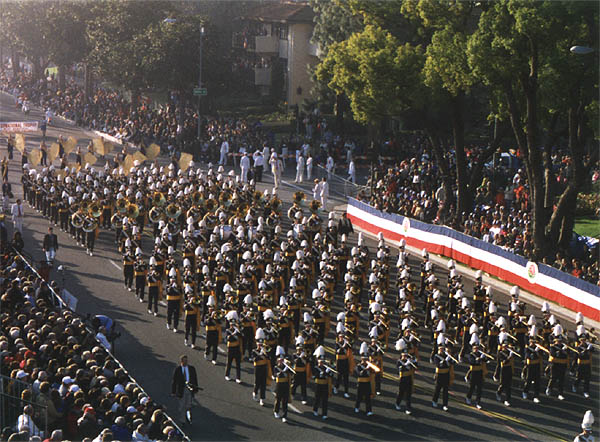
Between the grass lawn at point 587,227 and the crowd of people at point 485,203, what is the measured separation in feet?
6.67

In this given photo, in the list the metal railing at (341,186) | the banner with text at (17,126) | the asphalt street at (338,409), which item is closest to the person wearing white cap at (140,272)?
the asphalt street at (338,409)

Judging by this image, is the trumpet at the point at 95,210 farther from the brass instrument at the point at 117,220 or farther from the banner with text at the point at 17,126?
the banner with text at the point at 17,126

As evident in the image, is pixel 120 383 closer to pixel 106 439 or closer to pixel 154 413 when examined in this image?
pixel 154 413

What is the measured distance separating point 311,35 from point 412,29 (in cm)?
2186

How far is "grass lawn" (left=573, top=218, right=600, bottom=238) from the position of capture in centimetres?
3482

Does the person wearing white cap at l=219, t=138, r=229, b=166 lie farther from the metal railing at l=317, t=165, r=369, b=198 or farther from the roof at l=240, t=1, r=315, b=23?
the roof at l=240, t=1, r=315, b=23

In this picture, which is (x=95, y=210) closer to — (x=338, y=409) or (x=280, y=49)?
(x=338, y=409)

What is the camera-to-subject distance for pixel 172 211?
3288 cm

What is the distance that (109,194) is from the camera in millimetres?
34594

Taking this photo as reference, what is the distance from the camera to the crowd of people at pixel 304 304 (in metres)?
20.5

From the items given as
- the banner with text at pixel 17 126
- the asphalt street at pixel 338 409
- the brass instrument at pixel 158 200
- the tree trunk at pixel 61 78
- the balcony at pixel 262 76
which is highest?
the balcony at pixel 262 76

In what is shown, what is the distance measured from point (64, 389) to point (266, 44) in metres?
45.1

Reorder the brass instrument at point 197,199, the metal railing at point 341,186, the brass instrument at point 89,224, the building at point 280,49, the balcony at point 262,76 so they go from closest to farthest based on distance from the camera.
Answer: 1. the brass instrument at point 89,224
2. the brass instrument at point 197,199
3. the metal railing at point 341,186
4. the building at point 280,49
5. the balcony at point 262,76

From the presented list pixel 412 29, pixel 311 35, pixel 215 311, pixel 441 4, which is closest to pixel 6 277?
pixel 215 311
